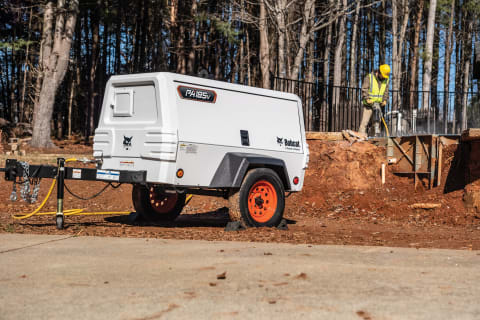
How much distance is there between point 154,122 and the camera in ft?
30.4

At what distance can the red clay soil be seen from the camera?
9.71 m

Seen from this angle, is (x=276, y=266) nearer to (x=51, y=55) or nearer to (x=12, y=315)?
(x=12, y=315)

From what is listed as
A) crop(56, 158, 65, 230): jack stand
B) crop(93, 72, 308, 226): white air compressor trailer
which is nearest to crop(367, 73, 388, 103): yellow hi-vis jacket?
crop(93, 72, 308, 226): white air compressor trailer

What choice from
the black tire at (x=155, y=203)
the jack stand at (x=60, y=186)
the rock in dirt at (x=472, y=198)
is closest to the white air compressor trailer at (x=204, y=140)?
the jack stand at (x=60, y=186)

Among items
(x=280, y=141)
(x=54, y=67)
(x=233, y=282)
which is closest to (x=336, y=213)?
(x=280, y=141)

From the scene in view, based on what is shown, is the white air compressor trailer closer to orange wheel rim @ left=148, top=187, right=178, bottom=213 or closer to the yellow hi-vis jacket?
orange wheel rim @ left=148, top=187, right=178, bottom=213

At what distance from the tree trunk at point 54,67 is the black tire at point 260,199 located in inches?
652

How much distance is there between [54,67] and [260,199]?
17210 mm

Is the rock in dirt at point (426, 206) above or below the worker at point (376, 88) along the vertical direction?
below

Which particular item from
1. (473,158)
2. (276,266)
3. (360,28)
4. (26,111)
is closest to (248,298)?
(276,266)

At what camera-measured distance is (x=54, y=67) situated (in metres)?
25.0

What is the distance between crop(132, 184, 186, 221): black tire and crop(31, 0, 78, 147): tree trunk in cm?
1448

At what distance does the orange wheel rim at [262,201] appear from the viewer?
10352mm

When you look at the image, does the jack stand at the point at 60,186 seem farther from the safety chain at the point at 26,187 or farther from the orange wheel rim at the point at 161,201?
the orange wheel rim at the point at 161,201
